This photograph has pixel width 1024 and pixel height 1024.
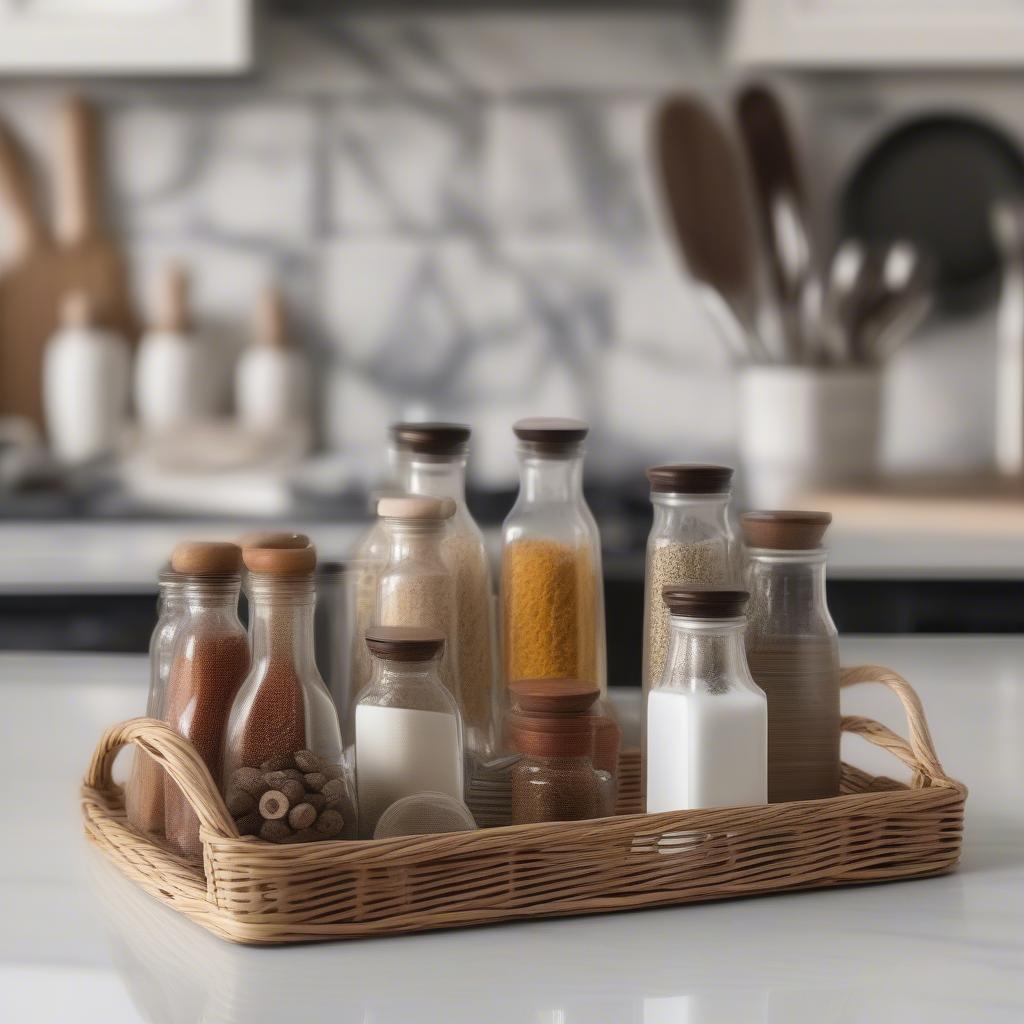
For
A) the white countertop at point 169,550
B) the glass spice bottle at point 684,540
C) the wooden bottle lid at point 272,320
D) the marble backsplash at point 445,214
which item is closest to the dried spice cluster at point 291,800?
the glass spice bottle at point 684,540

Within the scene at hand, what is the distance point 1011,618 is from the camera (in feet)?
6.91

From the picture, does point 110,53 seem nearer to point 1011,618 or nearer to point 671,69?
point 671,69

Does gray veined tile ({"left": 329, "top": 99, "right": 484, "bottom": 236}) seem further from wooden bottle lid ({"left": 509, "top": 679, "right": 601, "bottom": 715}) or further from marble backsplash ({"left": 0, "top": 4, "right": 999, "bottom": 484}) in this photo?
wooden bottle lid ({"left": 509, "top": 679, "right": 601, "bottom": 715})

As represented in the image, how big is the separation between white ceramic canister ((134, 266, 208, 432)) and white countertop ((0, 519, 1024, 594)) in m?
0.57

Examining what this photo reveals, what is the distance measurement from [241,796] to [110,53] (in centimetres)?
197

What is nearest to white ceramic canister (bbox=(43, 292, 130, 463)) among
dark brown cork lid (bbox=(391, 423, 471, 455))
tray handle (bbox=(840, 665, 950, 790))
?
dark brown cork lid (bbox=(391, 423, 471, 455))

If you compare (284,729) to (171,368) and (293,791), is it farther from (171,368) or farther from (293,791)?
(171,368)

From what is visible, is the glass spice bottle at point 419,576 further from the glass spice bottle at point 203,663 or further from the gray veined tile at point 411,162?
the gray veined tile at point 411,162

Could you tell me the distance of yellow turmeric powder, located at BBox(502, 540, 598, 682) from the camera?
2.94ft

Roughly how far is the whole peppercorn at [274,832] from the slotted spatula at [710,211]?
6.11ft

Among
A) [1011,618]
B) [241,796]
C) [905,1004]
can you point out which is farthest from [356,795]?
[1011,618]

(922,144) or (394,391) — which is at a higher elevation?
(922,144)

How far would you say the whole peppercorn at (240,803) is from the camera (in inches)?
28.7

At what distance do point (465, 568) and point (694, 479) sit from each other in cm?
15
